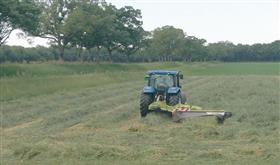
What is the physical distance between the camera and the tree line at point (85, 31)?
45812 millimetres

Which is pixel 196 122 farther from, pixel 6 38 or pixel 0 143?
pixel 6 38

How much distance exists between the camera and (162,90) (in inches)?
767

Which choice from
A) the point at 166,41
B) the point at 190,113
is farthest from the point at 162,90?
the point at 166,41

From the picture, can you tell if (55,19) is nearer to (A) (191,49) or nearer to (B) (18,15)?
(B) (18,15)

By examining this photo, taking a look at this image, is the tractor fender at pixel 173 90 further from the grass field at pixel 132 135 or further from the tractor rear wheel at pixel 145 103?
the grass field at pixel 132 135

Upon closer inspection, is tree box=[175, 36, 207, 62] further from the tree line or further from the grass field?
the grass field

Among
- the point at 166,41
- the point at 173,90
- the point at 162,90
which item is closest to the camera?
the point at 173,90

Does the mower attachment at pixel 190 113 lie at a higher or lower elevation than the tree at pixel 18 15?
lower

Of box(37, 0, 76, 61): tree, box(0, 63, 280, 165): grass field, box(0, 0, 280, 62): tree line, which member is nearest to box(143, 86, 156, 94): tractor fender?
box(0, 63, 280, 165): grass field

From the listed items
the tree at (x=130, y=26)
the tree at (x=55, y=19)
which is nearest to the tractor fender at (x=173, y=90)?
the tree at (x=55, y=19)

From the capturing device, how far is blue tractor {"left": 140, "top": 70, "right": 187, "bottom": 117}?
61.7 ft

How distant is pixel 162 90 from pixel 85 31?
40.3 m

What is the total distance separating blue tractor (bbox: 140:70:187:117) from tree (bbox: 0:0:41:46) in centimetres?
2519

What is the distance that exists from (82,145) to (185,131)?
3.58 meters
